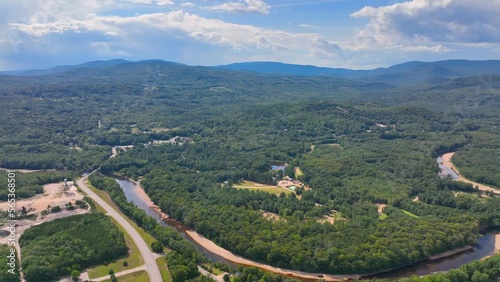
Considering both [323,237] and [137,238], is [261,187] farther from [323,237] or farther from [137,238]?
[137,238]

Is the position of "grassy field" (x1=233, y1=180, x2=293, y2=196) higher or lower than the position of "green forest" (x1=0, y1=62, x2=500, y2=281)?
lower

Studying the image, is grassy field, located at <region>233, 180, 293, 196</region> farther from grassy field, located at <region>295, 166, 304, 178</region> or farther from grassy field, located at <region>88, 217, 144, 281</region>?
grassy field, located at <region>88, 217, 144, 281</region>

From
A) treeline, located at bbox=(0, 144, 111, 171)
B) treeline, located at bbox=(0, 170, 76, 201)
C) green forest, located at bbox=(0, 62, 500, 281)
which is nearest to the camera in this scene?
green forest, located at bbox=(0, 62, 500, 281)

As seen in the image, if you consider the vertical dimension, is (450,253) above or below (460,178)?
below

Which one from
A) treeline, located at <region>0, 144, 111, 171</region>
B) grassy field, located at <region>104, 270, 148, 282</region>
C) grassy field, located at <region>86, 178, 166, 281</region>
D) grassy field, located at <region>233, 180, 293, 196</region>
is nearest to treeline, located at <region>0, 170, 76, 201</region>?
treeline, located at <region>0, 144, 111, 171</region>

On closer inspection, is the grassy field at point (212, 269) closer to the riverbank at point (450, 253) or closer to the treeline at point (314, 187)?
the treeline at point (314, 187)

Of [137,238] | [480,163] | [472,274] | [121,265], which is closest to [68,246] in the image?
[121,265]

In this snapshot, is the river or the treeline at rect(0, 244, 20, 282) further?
Result: the river
